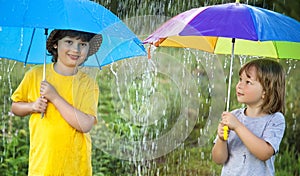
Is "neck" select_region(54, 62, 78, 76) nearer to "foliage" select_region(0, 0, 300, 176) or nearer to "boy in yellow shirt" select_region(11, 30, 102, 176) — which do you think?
"boy in yellow shirt" select_region(11, 30, 102, 176)

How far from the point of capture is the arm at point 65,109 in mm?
3256

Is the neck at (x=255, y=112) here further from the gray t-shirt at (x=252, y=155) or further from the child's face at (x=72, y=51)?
the child's face at (x=72, y=51)

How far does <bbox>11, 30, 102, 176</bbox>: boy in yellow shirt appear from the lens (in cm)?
324

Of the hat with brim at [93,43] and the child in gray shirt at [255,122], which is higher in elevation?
the hat with brim at [93,43]

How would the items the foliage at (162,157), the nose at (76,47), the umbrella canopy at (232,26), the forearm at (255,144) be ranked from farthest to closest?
the foliage at (162,157) < the nose at (76,47) < the forearm at (255,144) < the umbrella canopy at (232,26)

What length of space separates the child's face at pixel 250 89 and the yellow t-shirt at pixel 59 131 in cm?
69

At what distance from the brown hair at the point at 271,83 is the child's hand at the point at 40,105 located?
0.93 meters

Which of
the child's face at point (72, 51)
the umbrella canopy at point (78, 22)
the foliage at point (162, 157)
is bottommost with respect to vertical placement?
the foliage at point (162, 157)

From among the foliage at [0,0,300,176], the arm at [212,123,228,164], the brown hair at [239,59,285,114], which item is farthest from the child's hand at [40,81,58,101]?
the foliage at [0,0,300,176]

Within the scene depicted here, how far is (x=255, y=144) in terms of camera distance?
3121mm

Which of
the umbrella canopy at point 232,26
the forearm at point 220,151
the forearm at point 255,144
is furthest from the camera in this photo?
the forearm at point 220,151

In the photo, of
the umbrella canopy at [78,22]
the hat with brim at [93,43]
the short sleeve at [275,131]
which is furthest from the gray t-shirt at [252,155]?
the hat with brim at [93,43]

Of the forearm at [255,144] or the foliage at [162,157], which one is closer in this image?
the forearm at [255,144]

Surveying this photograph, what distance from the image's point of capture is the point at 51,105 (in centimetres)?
329
